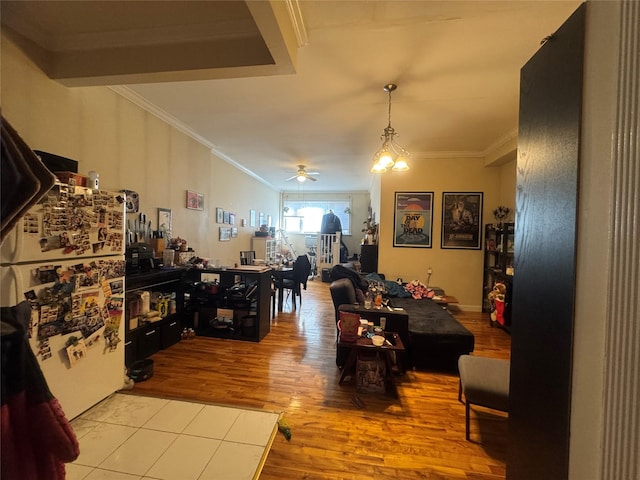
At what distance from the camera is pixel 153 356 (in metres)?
2.85

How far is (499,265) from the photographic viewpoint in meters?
4.42

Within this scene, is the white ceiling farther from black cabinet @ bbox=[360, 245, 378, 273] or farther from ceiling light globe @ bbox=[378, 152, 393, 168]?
black cabinet @ bbox=[360, 245, 378, 273]

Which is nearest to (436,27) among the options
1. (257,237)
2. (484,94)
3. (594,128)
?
(484,94)

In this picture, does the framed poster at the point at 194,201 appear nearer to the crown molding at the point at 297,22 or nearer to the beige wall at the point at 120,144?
the beige wall at the point at 120,144

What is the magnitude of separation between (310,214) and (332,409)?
7511 millimetres

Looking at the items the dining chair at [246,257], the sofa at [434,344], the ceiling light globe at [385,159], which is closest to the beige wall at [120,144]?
the dining chair at [246,257]

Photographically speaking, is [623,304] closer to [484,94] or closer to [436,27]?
[436,27]

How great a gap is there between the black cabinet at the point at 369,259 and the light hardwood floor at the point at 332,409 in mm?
2366

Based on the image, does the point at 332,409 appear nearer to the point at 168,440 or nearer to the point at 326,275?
the point at 168,440

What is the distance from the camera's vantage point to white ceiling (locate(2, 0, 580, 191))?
1780 mm

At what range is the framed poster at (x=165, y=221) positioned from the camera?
3.49m

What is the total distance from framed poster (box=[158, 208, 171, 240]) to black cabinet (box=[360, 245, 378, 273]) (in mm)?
3603

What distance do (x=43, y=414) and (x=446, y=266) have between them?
17.3ft

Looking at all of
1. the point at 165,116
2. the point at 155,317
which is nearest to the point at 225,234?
the point at 165,116
